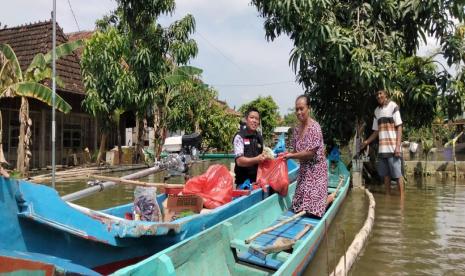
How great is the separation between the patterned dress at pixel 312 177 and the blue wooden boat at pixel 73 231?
5.25 feet

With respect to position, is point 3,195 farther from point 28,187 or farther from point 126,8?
point 126,8

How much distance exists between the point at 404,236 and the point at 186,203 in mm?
3040

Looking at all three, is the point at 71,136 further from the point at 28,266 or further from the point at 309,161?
the point at 28,266

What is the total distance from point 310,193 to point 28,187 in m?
3.33

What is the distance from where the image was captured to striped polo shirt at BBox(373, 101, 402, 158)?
25.8 ft

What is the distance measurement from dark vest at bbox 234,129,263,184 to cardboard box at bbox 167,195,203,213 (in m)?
1.32

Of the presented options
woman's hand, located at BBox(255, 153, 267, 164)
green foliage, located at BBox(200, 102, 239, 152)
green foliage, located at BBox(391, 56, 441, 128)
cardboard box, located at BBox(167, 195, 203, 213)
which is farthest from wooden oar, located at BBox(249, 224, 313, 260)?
green foliage, located at BBox(200, 102, 239, 152)

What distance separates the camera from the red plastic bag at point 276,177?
594cm

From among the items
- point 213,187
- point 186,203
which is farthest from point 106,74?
point 186,203

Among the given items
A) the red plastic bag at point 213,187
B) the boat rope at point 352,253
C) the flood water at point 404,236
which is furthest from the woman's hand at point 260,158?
the boat rope at point 352,253

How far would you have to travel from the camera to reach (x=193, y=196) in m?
4.92

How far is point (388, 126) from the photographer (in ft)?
26.0

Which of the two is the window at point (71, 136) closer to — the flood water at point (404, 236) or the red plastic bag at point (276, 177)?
the flood water at point (404, 236)

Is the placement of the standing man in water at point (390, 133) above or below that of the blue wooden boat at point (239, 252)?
above
